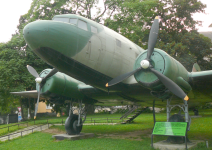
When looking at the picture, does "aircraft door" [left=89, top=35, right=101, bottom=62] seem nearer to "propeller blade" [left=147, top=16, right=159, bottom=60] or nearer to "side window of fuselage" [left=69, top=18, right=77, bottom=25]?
"side window of fuselage" [left=69, top=18, right=77, bottom=25]

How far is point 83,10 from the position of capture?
101 ft

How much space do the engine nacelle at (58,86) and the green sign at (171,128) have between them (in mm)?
5805

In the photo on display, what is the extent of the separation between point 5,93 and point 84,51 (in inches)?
717

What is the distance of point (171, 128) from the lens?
8.38 metres

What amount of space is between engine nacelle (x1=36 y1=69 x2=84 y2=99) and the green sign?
5.81 m

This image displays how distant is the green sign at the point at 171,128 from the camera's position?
317 inches

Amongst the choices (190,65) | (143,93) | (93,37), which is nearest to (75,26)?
(93,37)

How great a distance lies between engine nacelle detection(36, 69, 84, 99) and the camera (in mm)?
11906

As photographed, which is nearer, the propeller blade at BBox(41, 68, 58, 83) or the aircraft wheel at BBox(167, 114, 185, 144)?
the aircraft wheel at BBox(167, 114, 185, 144)

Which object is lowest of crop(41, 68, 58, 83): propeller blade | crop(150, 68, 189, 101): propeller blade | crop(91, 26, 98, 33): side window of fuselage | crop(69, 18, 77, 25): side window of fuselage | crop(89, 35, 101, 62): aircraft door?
crop(150, 68, 189, 101): propeller blade

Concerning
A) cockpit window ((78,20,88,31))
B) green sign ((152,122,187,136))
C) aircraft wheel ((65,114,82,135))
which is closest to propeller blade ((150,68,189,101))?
green sign ((152,122,187,136))

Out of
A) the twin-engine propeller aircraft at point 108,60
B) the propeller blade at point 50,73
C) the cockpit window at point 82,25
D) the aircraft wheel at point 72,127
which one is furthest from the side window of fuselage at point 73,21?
the aircraft wheel at point 72,127

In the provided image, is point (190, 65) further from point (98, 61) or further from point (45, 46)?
point (45, 46)

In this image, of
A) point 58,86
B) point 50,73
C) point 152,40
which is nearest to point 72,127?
point 58,86
